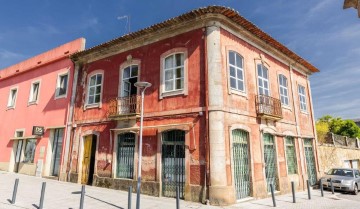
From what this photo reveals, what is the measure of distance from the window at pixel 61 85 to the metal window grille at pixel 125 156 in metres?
6.51

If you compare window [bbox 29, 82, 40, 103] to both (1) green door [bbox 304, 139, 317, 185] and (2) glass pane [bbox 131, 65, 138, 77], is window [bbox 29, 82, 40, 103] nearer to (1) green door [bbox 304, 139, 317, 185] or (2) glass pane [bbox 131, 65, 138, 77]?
(2) glass pane [bbox 131, 65, 138, 77]

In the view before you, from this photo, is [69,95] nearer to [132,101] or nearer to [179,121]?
[132,101]

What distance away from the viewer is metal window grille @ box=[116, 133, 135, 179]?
1149 cm

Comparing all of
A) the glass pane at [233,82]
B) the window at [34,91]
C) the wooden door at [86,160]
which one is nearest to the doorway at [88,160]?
the wooden door at [86,160]

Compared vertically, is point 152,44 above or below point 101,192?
above

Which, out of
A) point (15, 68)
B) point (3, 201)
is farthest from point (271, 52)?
point (15, 68)

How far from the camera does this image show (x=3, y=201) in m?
8.30

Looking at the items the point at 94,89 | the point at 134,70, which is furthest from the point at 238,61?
the point at 94,89

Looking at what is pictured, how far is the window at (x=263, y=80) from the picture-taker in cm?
1253

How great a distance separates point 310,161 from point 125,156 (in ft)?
37.5

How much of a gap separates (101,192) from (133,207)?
3236 mm

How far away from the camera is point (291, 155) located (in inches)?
539

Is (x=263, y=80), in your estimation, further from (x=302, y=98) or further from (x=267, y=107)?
(x=302, y=98)

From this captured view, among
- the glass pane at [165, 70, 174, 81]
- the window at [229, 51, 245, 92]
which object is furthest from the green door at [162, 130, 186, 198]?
the window at [229, 51, 245, 92]
